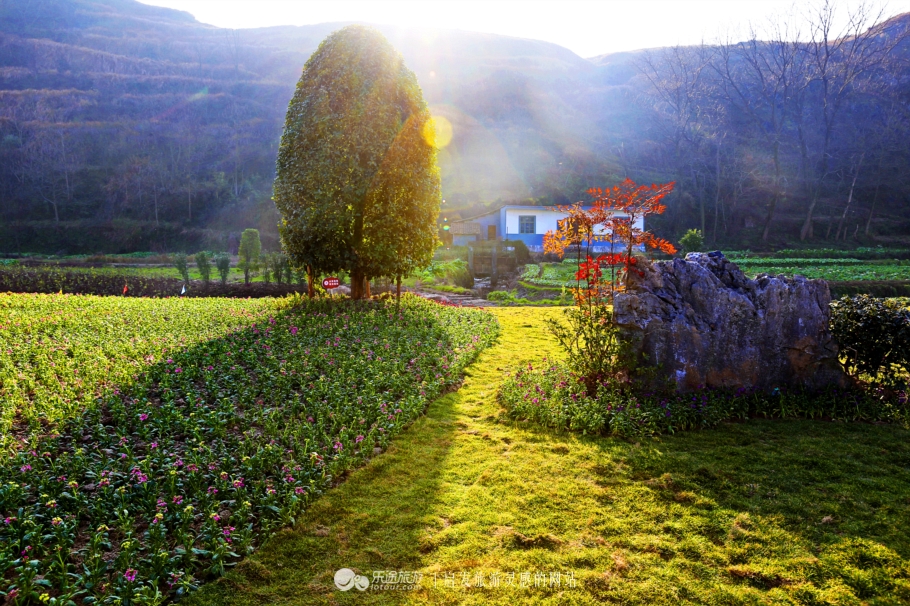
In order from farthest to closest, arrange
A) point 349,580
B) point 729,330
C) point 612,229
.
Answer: point 729,330, point 612,229, point 349,580

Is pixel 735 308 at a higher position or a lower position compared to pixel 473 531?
higher

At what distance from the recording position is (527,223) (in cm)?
3712

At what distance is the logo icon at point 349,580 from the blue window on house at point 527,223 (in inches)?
1356

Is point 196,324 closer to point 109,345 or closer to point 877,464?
point 109,345

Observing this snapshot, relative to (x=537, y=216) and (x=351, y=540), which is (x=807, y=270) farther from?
(x=351, y=540)

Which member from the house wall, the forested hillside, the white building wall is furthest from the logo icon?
the forested hillside

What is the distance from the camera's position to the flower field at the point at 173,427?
12.4 ft

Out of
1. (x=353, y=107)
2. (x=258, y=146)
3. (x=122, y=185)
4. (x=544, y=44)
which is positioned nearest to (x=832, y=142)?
(x=353, y=107)

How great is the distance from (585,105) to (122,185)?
71.9 metres

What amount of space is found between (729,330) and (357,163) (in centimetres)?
950

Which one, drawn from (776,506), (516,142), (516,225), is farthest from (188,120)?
(776,506)

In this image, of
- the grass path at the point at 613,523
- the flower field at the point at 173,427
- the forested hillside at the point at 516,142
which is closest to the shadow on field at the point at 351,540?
the grass path at the point at 613,523

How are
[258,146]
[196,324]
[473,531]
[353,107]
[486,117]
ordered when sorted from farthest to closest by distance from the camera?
1. [486,117]
2. [258,146]
3. [353,107]
4. [196,324]
5. [473,531]

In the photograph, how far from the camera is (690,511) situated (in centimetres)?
458
